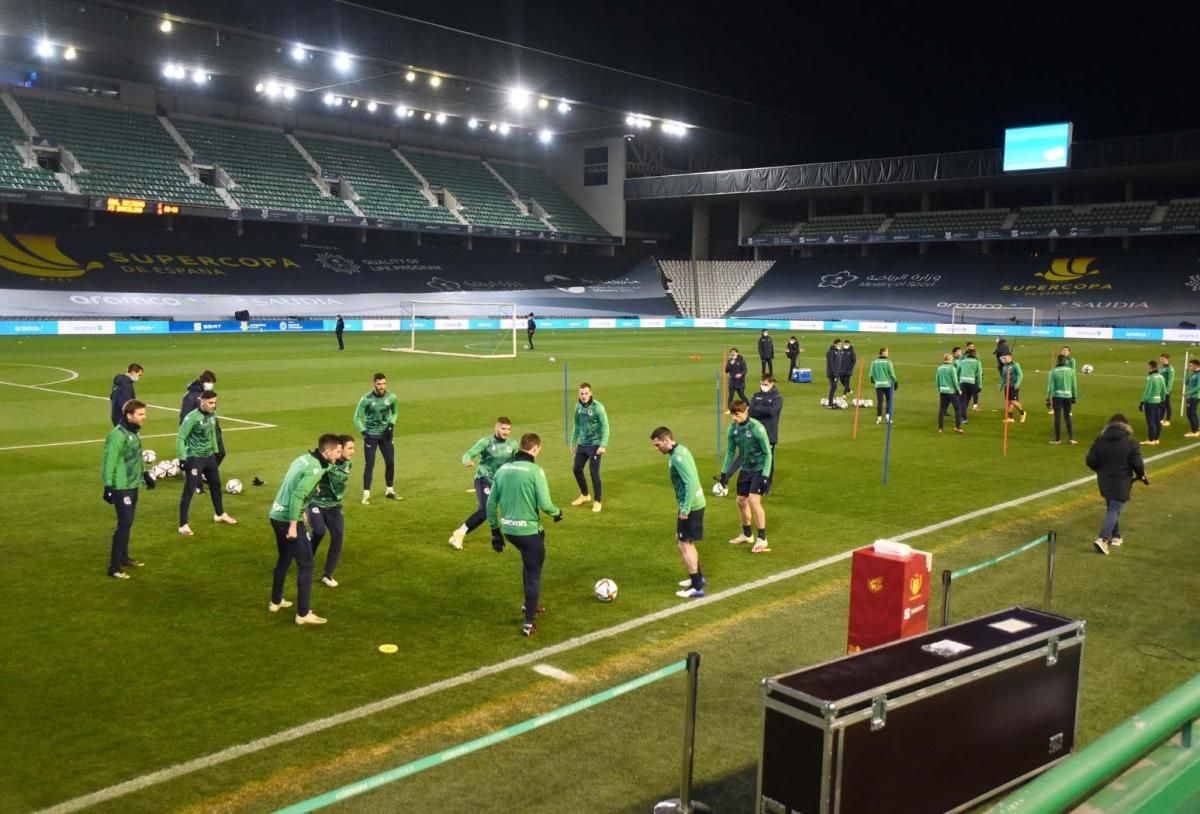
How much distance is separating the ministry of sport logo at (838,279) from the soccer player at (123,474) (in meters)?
Result: 72.6

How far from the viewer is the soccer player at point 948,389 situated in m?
24.0

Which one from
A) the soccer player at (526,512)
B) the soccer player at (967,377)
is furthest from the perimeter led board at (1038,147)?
the soccer player at (526,512)

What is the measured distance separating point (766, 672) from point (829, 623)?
160 cm

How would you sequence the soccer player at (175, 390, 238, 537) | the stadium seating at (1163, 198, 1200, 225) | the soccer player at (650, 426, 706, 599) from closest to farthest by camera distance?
1. the soccer player at (650, 426, 706, 599)
2. the soccer player at (175, 390, 238, 537)
3. the stadium seating at (1163, 198, 1200, 225)

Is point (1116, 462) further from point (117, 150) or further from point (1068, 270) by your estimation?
point (1068, 270)

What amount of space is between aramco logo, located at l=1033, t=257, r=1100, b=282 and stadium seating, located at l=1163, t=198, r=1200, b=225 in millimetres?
5810

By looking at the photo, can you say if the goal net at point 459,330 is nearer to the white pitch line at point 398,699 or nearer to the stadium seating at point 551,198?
the stadium seating at point 551,198

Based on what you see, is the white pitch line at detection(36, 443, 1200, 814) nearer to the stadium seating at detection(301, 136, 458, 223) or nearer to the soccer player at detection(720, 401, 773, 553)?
the soccer player at detection(720, 401, 773, 553)

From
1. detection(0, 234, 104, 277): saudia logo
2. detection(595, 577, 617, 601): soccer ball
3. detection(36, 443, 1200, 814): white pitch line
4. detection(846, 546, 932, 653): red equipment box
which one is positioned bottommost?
detection(36, 443, 1200, 814): white pitch line

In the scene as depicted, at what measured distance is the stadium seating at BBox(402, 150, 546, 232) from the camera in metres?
76.5

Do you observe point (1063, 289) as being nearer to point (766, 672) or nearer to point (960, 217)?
point (960, 217)

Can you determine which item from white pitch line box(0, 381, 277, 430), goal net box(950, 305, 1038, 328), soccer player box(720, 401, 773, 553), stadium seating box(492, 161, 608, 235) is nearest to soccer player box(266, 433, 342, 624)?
soccer player box(720, 401, 773, 553)

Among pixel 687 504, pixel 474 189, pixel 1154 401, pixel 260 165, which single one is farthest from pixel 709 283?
pixel 687 504

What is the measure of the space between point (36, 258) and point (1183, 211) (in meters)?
69.9
